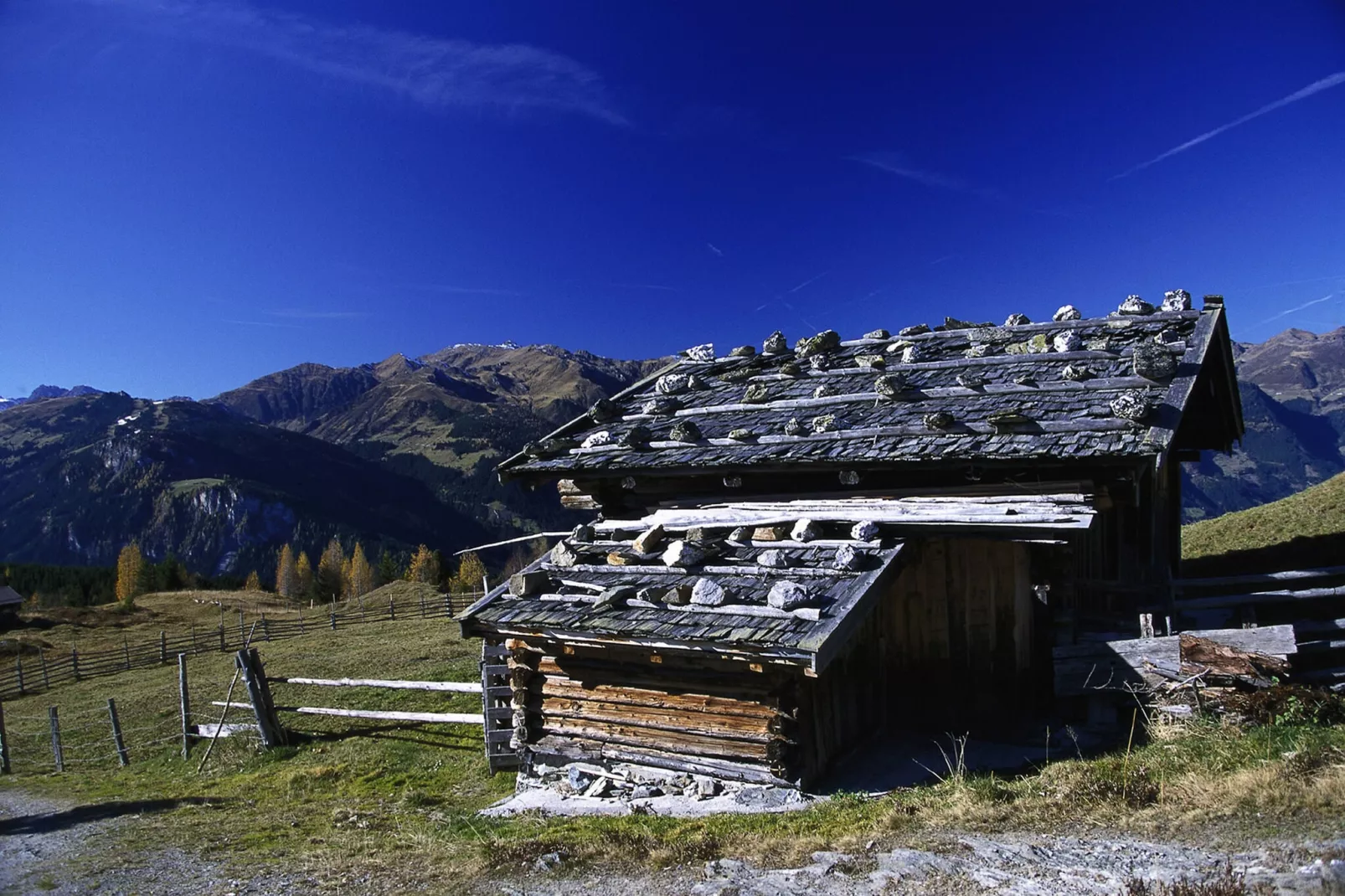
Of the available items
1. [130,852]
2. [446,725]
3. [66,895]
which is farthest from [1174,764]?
[446,725]

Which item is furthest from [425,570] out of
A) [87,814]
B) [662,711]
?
[662,711]

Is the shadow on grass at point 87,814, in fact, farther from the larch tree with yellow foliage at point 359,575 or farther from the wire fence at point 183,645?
the larch tree with yellow foliage at point 359,575

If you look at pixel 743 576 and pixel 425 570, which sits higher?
pixel 743 576

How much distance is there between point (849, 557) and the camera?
29.6 feet

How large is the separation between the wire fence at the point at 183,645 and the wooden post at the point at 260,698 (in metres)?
27.4

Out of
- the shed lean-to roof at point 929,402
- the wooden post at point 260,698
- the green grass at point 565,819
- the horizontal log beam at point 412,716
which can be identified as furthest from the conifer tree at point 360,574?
the shed lean-to roof at point 929,402

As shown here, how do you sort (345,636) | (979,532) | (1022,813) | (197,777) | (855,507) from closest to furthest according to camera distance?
(1022,813)
(979,532)
(855,507)
(197,777)
(345,636)

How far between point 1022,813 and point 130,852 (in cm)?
904

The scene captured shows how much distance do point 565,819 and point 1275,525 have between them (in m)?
18.9

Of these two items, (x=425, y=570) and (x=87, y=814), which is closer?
(x=87, y=814)

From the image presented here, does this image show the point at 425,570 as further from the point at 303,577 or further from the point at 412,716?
the point at 412,716

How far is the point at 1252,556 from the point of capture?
16781 mm

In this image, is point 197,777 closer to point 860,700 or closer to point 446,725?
point 446,725

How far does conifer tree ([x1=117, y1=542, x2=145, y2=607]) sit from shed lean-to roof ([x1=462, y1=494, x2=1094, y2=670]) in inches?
2619
